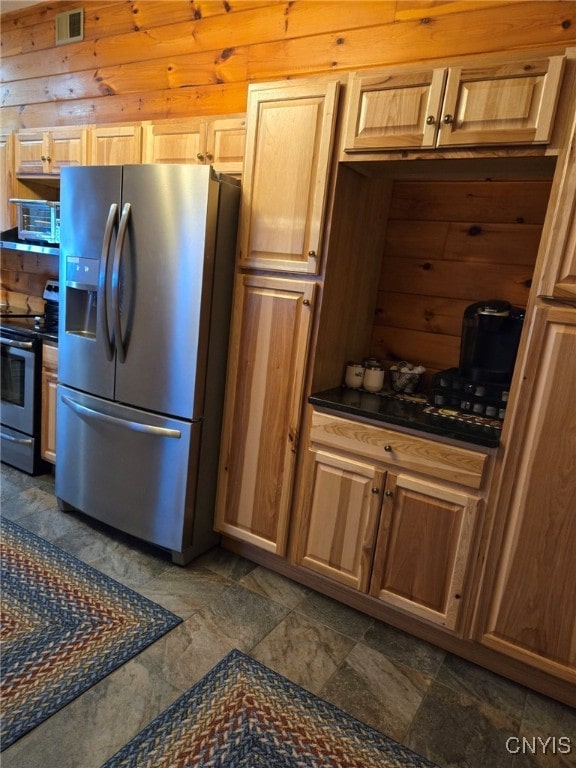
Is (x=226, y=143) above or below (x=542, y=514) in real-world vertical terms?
above

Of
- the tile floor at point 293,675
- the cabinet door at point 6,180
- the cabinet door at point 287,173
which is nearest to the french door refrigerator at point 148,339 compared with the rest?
the cabinet door at point 287,173

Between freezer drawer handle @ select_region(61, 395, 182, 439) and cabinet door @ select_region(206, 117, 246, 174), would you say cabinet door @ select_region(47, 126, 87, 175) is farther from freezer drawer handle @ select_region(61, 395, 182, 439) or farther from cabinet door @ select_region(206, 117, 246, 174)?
freezer drawer handle @ select_region(61, 395, 182, 439)

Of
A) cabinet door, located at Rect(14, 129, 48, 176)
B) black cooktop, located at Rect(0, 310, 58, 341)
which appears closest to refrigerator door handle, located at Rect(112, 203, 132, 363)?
black cooktop, located at Rect(0, 310, 58, 341)

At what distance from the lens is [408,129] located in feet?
5.57

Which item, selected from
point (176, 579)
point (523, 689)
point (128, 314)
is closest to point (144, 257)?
point (128, 314)

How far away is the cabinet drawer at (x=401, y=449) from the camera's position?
1.70m

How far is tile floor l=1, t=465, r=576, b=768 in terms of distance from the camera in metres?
1.46

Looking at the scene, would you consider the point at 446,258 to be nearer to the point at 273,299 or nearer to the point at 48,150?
the point at 273,299

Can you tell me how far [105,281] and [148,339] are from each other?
328mm

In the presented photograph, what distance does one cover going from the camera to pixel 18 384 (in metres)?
2.94

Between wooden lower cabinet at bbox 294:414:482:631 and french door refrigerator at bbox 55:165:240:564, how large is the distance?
537 millimetres

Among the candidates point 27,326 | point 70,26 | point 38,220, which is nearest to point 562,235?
point 27,326

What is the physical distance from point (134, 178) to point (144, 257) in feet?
1.07

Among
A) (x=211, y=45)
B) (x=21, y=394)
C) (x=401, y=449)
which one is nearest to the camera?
(x=401, y=449)
